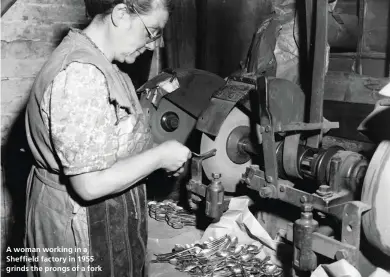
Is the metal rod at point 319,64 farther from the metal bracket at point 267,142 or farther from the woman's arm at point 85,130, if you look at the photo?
the woman's arm at point 85,130

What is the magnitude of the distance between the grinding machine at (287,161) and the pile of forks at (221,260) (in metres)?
0.20

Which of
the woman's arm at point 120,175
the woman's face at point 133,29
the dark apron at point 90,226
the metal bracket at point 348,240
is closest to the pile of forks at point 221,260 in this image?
the dark apron at point 90,226

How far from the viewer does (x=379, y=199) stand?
132 cm

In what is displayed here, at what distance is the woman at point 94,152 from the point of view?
3.92 feet

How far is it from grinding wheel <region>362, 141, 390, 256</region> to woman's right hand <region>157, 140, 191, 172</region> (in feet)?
2.07

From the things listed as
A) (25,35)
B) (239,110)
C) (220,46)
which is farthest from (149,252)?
(220,46)

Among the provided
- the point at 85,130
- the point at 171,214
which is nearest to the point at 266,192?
the point at 85,130

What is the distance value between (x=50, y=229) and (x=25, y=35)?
6.17 ft

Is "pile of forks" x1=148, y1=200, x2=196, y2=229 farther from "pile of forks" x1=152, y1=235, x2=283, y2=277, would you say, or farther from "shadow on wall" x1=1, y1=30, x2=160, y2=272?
"shadow on wall" x1=1, y1=30, x2=160, y2=272

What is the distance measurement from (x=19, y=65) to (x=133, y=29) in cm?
181

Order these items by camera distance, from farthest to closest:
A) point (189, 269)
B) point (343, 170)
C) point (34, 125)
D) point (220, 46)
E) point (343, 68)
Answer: point (220, 46), point (343, 68), point (189, 269), point (343, 170), point (34, 125)

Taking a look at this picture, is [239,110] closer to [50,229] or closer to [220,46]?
[50,229]

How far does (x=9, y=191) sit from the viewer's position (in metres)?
3.00

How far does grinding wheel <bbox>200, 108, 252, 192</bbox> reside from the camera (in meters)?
2.22
